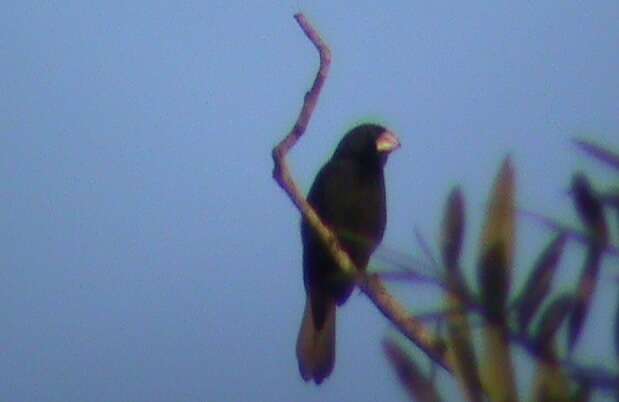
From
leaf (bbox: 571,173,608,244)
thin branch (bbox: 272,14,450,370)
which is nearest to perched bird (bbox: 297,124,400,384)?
thin branch (bbox: 272,14,450,370)

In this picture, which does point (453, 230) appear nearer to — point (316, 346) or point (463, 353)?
point (463, 353)

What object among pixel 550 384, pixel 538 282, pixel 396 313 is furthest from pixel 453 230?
pixel 396 313

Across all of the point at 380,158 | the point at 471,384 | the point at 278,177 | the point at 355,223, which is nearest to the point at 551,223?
the point at 471,384

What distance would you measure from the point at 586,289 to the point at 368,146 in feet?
13.2

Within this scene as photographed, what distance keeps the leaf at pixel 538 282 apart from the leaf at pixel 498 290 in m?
0.02

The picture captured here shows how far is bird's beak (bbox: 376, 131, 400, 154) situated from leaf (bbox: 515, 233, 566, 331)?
12.9 ft

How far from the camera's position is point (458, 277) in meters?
1.06

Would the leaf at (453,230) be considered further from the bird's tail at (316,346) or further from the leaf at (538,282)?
the bird's tail at (316,346)

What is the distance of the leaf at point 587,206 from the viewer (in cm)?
104

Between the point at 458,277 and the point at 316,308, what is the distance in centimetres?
380

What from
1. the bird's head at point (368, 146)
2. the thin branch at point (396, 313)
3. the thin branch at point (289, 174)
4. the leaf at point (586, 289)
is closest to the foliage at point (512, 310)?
the leaf at point (586, 289)

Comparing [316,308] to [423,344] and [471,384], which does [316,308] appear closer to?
[423,344]

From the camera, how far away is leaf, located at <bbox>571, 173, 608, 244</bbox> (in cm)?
104

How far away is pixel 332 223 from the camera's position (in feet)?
15.4
